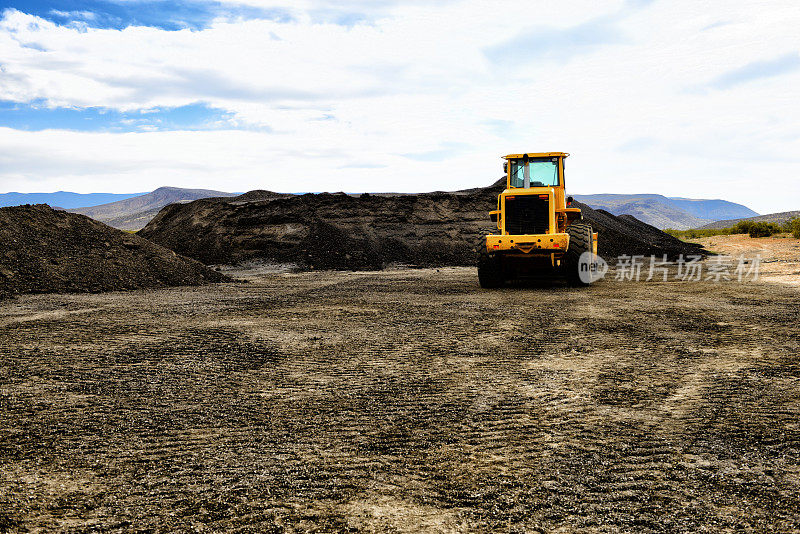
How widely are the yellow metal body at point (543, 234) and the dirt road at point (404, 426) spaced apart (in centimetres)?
404

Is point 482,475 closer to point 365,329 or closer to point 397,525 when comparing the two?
point 397,525

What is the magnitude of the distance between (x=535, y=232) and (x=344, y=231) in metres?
14.2

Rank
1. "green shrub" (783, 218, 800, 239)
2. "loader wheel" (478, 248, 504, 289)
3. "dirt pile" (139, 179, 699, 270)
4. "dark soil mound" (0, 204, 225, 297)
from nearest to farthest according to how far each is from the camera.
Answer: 1. "loader wheel" (478, 248, 504, 289)
2. "dark soil mound" (0, 204, 225, 297)
3. "dirt pile" (139, 179, 699, 270)
4. "green shrub" (783, 218, 800, 239)

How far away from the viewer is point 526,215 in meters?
13.4

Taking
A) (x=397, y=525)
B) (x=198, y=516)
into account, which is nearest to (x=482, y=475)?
(x=397, y=525)

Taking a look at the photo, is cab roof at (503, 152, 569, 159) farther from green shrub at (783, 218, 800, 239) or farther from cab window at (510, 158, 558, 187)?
green shrub at (783, 218, 800, 239)

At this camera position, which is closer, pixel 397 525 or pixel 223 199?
pixel 397 525

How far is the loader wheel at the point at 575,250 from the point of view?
42.2 feet

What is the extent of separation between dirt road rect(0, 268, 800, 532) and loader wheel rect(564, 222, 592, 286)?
4.45 metres

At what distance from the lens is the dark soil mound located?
45.3ft

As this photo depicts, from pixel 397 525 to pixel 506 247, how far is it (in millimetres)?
10100

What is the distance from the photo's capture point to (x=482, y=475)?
3.35 meters

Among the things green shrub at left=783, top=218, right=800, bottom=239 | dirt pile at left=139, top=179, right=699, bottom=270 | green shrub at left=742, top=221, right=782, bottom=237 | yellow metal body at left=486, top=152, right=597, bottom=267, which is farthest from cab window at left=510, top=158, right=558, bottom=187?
green shrub at left=742, top=221, right=782, bottom=237

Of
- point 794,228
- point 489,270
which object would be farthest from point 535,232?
point 794,228
